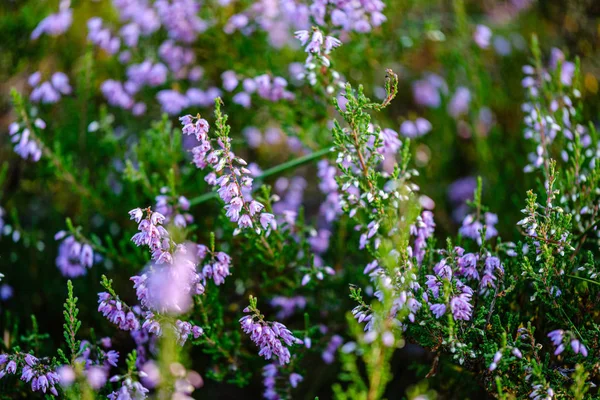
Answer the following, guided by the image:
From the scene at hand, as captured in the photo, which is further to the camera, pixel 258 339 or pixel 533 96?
pixel 533 96

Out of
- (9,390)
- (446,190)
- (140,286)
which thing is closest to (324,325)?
(140,286)

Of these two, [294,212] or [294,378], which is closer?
[294,378]

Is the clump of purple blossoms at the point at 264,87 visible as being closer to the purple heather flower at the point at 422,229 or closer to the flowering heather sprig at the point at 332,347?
the purple heather flower at the point at 422,229

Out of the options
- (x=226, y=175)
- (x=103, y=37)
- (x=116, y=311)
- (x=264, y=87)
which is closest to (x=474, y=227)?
(x=226, y=175)

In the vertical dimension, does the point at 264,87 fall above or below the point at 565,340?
above

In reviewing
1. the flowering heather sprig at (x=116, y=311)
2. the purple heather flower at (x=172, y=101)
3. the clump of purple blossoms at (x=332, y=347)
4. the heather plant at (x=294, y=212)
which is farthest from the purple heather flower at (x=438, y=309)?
the purple heather flower at (x=172, y=101)

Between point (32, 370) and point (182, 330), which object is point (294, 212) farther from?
point (32, 370)

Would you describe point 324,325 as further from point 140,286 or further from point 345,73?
point 345,73
